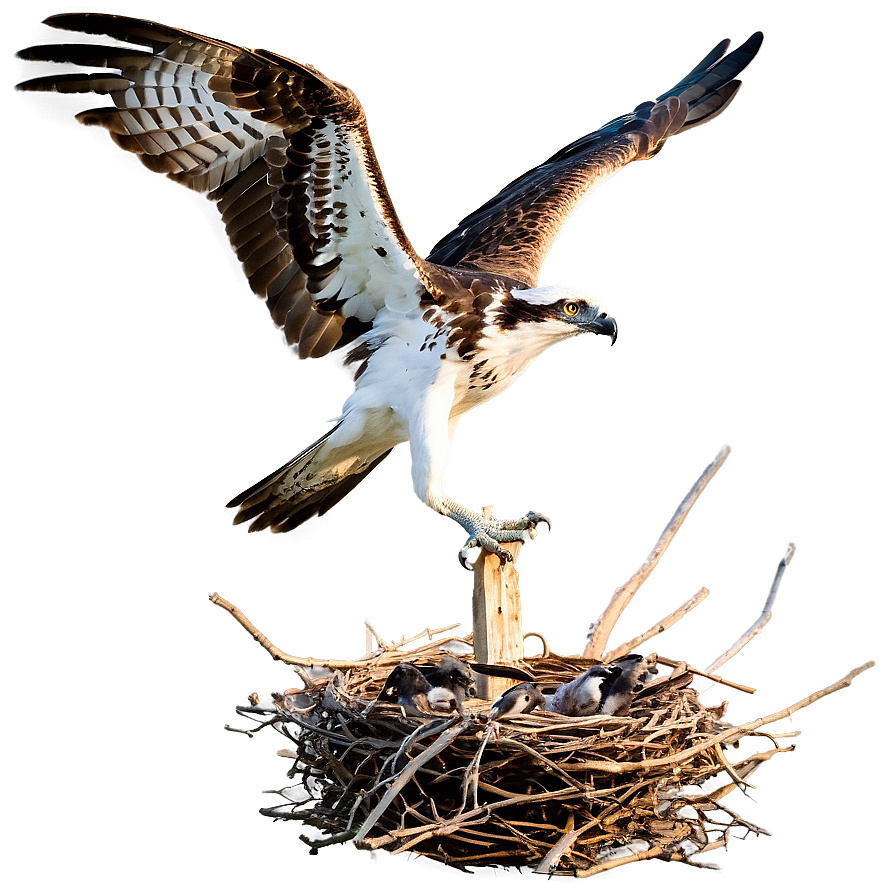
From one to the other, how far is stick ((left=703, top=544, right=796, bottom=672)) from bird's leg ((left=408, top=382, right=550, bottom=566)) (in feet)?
2.55

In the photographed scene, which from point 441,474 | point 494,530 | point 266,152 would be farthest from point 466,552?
point 266,152

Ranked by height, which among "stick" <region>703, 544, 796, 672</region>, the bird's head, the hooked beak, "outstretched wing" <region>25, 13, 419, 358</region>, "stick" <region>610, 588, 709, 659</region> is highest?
"outstretched wing" <region>25, 13, 419, 358</region>

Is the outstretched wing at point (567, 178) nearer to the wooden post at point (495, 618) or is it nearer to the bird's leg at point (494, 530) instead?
the bird's leg at point (494, 530)

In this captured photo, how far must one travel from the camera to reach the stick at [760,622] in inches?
152

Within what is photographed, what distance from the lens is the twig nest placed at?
10.2ft

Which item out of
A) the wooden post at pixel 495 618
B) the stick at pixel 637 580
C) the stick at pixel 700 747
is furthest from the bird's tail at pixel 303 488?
the stick at pixel 700 747

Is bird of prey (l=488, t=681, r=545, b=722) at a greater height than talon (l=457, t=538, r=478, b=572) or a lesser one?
lesser

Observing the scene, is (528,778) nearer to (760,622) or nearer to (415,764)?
(415,764)

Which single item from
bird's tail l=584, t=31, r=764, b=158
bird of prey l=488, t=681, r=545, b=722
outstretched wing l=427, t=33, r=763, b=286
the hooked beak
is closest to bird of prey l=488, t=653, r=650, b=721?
bird of prey l=488, t=681, r=545, b=722

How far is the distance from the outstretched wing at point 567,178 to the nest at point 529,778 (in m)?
2.34

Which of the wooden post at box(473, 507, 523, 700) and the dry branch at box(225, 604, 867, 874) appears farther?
the wooden post at box(473, 507, 523, 700)

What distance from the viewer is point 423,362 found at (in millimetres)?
4379

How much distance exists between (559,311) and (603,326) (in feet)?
0.61

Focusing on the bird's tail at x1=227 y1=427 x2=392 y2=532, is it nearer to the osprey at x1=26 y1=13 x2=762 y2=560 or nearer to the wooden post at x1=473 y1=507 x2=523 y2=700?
the osprey at x1=26 y1=13 x2=762 y2=560
